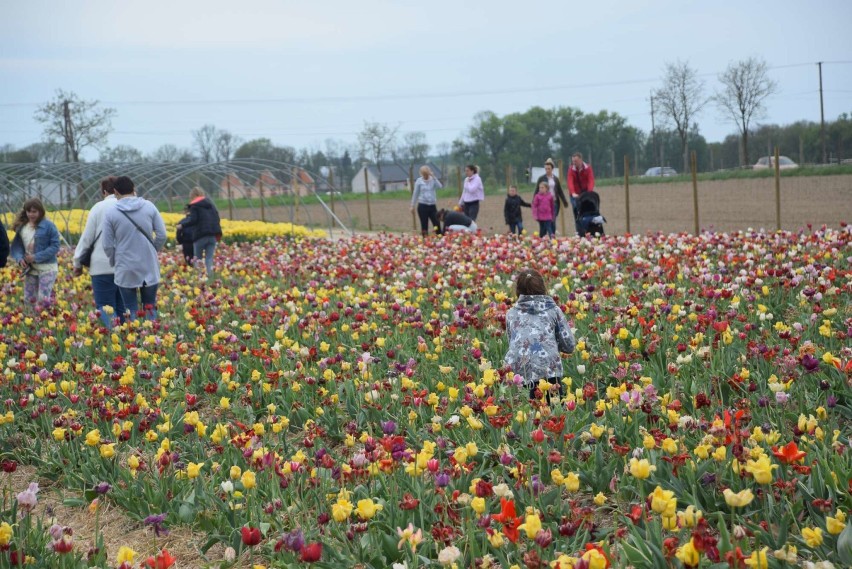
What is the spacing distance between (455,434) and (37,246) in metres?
7.06

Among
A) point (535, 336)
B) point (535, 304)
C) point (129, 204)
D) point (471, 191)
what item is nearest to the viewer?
point (535, 336)

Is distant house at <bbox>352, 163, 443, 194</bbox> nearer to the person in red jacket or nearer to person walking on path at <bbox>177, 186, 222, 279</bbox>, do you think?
the person in red jacket

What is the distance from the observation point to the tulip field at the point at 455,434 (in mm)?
3334

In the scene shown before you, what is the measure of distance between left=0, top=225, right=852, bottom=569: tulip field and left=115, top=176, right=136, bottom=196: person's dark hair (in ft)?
3.94

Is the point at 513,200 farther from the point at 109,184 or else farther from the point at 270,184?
the point at 270,184

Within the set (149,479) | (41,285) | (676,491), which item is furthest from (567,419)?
(41,285)

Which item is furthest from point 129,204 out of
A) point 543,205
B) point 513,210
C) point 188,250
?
point 513,210

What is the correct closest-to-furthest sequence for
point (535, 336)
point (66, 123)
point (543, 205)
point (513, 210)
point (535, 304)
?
point (535, 336)
point (535, 304)
point (543, 205)
point (513, 210)
point (66, 123)

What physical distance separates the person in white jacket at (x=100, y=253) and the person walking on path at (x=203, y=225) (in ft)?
11.4

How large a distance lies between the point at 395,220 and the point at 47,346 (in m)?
24.7

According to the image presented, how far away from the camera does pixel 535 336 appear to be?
215 inches

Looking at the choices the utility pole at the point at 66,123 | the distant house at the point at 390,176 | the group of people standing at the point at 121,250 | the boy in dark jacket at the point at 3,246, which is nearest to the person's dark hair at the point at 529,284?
the group of people standing at the point at 121,250

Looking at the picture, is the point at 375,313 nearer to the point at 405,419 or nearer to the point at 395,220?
the point at 405,419

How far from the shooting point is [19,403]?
242 inches
